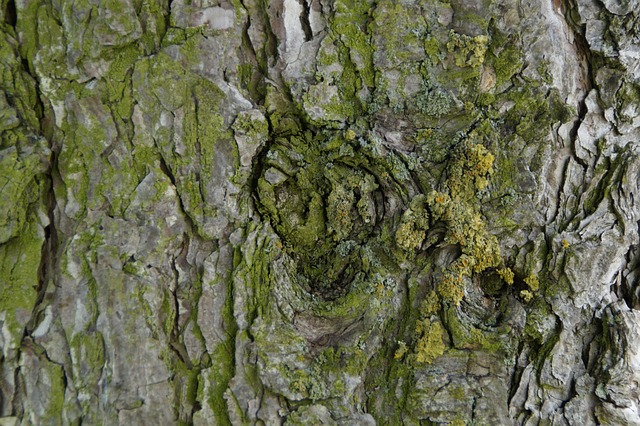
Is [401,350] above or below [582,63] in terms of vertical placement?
below

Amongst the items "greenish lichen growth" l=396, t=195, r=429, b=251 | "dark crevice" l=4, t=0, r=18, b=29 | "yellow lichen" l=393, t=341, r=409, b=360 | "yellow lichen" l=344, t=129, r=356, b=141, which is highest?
"dark crevice" l=4, t=0, r=18, b=29

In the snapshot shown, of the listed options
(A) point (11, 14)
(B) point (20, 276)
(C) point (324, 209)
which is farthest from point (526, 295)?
(A) point (11, 14)

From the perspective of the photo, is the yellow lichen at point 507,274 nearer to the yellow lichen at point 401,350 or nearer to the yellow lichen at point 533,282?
the yellow lichen at point 533,282

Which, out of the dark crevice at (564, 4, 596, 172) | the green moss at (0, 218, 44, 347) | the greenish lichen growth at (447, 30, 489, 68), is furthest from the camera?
the dark crevice at (564, 4, 596, 172)

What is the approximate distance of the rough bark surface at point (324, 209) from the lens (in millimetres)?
1945

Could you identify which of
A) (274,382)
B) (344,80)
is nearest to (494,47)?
(344,80)

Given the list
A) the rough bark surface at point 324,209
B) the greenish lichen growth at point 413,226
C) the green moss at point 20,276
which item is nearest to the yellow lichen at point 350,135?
the rough bark surface at point 324,209

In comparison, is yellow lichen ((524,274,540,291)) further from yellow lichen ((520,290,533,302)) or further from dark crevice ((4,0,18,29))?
dark crevice ((4,0,18,29))

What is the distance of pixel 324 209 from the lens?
2248mm

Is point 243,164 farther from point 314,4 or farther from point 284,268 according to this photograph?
point 314,4

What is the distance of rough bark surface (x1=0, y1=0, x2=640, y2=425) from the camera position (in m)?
1.95

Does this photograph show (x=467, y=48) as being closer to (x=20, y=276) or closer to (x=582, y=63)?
(x=582, y=63)

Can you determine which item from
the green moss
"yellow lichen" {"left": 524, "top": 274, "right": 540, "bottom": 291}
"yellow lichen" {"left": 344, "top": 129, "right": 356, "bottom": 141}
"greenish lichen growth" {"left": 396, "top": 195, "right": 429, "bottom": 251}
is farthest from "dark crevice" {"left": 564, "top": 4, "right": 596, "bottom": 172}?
the green moss

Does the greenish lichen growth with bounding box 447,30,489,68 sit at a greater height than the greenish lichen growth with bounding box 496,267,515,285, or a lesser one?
greater
